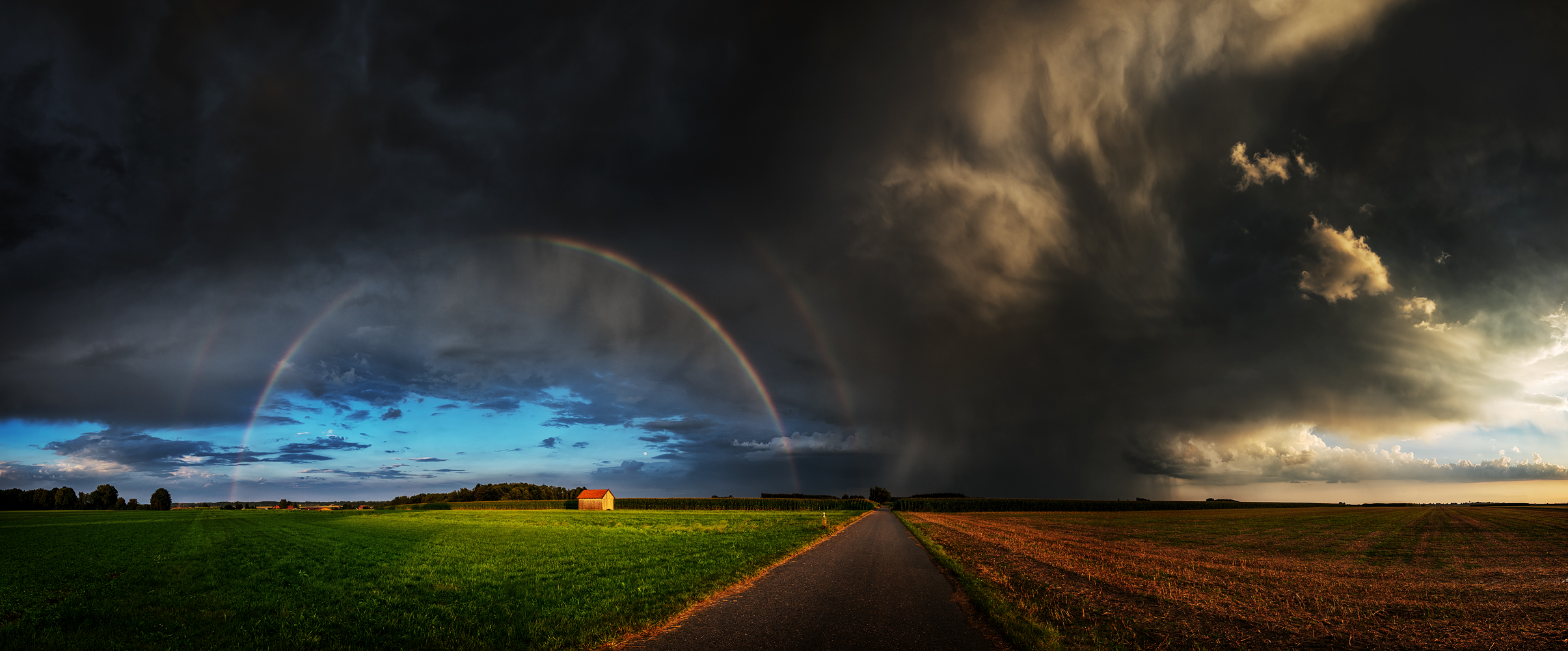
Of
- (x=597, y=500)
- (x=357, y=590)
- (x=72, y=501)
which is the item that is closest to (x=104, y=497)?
(x=72, y=501)

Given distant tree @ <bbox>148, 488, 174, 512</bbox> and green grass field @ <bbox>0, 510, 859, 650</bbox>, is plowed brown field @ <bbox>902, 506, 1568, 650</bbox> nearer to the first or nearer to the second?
green grass field @ <bbox>0, 510, 859, 650</bbox>

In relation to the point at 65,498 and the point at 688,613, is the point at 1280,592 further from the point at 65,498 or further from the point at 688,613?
the point at 65,498

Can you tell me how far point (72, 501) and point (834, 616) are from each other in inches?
8956

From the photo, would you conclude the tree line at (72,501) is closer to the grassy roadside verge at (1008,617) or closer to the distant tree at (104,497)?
the distant tree at (104,497)

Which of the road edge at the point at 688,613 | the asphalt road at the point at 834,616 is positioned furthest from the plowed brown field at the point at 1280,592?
the road edge at the point at 688,613

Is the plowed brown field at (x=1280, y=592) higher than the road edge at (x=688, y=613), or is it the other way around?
the road edge at (x=688, y=613)

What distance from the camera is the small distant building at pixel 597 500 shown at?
14250cm

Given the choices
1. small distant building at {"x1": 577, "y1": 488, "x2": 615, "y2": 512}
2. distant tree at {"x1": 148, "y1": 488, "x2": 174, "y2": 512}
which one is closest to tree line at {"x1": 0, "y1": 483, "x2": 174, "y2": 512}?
distant tree at {"x1": 148, "y1": 488, "x2": 174, "y2": 512}

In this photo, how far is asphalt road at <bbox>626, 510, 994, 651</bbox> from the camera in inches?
395

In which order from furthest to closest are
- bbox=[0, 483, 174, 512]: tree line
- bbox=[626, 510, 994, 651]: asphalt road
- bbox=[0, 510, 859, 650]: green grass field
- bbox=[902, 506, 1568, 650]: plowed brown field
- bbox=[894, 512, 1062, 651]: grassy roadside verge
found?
bbox=[0, 483, 174, 512]: tree line → bbox=[902, 506, 1568, 650]: plowed brown field → bbox=[0, 510, 859, 650]: green grass field → bbox=[894, 512, 1062, 651]: grassy roadside verge → bbox=[626, 510, 994, 651]: asphalt road

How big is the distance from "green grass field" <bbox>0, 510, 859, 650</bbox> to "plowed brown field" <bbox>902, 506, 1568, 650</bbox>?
8630mm

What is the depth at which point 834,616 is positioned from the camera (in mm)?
12336

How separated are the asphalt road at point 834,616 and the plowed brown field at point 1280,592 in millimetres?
1650

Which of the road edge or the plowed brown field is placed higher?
the road edge
